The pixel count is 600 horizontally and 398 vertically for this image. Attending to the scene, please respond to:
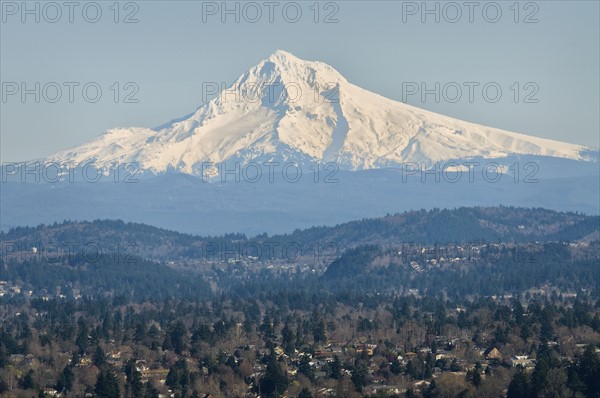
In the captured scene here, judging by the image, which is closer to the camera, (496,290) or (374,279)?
(496,290)

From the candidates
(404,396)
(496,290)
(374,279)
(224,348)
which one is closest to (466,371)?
(404,396)

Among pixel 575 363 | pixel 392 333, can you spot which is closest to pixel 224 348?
pixel 392 333

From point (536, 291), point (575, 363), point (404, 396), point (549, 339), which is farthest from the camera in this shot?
point (536, 291)

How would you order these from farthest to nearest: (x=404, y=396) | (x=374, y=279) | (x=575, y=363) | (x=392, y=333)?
1. (x=374, y=279)
2. (x=392, y=333)
3. (x=575, y=363)
4. (x=404, y=396)

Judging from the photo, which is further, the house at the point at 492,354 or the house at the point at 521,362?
the house at the point at 492,354

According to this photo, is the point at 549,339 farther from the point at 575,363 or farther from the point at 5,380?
the point at 5,380

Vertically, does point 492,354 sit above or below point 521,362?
below

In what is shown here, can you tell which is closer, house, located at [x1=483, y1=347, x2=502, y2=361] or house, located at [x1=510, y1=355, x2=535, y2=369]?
house, located at [x1=510, y1=355, x2=535, y2=369]

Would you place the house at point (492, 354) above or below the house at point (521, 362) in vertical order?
below

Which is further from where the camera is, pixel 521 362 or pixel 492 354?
Answer: pixel 492 354

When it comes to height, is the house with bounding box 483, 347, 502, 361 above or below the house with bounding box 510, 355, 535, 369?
below
